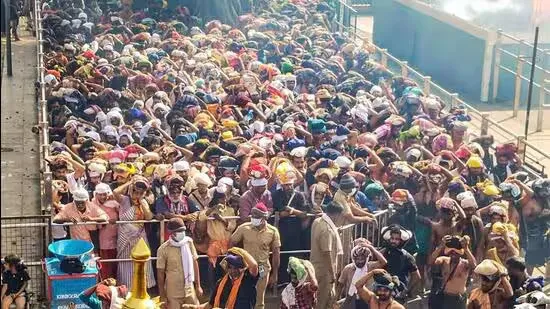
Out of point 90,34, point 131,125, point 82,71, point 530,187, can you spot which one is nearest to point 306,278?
point 530,187

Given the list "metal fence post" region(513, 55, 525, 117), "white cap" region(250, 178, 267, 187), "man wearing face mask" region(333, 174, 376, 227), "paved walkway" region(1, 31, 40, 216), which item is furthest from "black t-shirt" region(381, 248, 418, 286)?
"metal fence post" region(513, 55, 525, 117)

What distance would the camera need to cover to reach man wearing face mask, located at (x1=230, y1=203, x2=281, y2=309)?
9.34m

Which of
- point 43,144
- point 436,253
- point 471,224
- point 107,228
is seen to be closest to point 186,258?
point 107,228

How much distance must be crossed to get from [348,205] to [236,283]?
197cm

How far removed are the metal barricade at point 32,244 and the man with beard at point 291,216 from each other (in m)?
2.28

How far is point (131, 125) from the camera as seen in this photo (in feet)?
43.0

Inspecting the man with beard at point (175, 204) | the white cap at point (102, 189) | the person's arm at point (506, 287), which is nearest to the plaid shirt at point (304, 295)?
the person's arm at point (506, 287)

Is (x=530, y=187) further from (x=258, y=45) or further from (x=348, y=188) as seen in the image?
(x=258, y=45)

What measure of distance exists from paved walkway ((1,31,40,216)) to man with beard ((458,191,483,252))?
5751 millimetres

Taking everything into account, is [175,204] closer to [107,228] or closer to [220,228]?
[220,228]

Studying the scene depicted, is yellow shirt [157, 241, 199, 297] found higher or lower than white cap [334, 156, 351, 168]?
lower

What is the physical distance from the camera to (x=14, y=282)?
8664 millimetres

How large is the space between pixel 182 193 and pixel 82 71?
6.36 m

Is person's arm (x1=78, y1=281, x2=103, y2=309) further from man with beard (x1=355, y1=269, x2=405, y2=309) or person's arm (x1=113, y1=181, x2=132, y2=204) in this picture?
man with beard (x1=355, y1=269, x2=405, y2=309)
